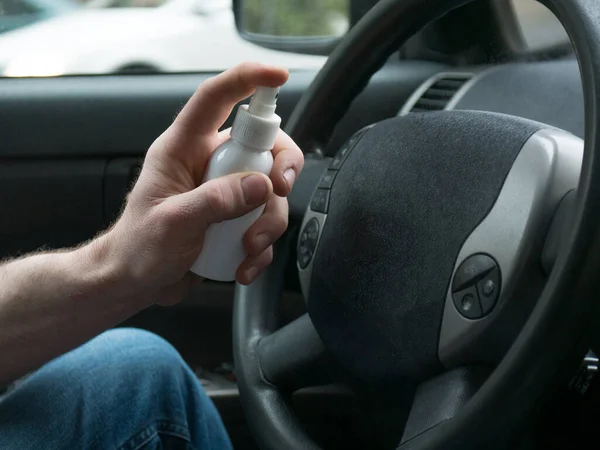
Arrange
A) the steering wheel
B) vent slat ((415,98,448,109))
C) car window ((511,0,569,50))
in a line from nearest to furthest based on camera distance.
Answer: the steering wheel, car window ((511,0,569,50)), vent slat ((415,98,448,109))

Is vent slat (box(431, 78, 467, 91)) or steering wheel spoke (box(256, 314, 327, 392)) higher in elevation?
vent slat (box(431, 78, 467, 91))

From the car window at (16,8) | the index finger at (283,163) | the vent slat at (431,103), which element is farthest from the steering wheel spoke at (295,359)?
the car window at (16,8)

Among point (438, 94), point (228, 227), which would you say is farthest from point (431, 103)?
point (228, 227)

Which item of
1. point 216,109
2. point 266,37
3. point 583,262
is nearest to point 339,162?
point 216,109

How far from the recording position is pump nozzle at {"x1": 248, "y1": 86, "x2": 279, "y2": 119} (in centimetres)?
61

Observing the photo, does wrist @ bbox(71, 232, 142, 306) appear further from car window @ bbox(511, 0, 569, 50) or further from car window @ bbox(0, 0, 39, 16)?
car window @ bbox(0, 0, 39, 16)

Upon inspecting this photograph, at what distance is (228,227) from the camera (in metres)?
0.66

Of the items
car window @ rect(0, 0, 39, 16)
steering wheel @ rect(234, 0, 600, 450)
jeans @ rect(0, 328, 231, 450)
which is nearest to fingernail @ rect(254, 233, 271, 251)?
steering wheel @ rect(234, 0, 600, 450)

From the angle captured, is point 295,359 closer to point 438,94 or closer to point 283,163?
point 283,163

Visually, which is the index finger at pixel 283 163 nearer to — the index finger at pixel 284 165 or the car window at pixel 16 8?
the index finger at pixel 284 165

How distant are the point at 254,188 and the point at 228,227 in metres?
0.06

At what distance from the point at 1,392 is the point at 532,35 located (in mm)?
761

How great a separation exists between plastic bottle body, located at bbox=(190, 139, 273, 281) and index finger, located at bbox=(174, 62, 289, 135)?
0.09 feet

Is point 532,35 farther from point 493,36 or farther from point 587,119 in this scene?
point 587,119
